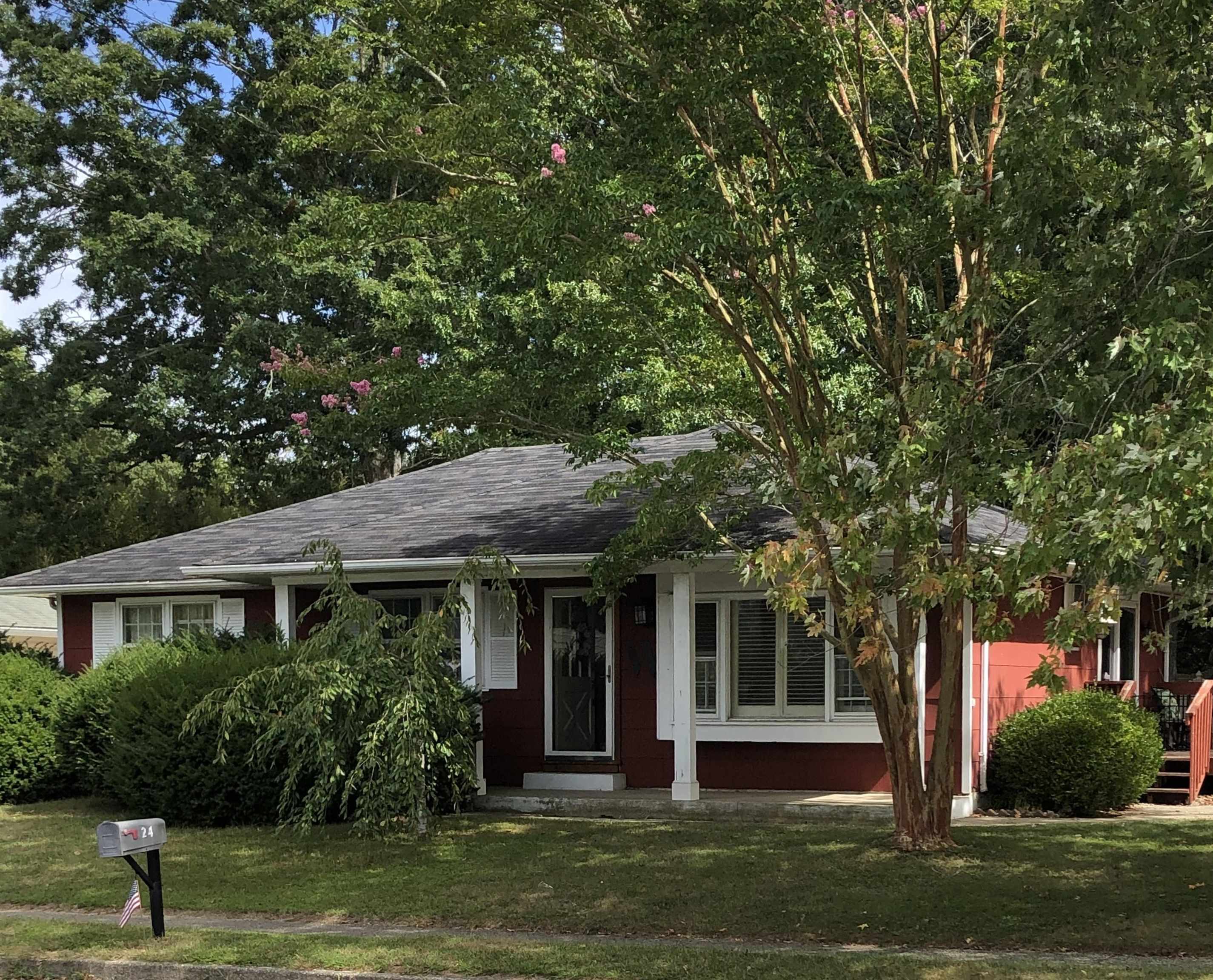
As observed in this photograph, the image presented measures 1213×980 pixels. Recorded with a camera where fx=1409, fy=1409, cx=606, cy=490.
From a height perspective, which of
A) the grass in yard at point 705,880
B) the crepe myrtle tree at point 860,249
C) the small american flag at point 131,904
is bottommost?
the grass in yard at point 705,880

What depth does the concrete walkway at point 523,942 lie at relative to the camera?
8406 mm

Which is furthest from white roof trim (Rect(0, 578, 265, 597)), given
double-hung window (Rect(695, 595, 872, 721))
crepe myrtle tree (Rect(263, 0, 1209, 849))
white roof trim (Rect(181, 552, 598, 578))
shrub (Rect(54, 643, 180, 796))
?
double-hung window (Rect(695, 595, 872, 721))

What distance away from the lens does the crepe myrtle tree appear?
768 centimetres

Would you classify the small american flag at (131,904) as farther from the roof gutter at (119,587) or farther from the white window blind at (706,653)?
the roof gutter at (119,587)

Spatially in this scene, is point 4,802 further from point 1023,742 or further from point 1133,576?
point 1133,576

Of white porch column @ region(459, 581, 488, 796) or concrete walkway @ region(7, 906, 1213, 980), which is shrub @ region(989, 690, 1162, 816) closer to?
white porch column @ region(459, 581, 488, 796)

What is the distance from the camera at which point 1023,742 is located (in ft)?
50.1

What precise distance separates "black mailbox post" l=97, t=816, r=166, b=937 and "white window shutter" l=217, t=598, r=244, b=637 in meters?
10.1

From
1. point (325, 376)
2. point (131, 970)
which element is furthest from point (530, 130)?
point (131, 970)

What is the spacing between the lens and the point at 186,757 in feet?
48.7

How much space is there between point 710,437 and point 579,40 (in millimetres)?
8490

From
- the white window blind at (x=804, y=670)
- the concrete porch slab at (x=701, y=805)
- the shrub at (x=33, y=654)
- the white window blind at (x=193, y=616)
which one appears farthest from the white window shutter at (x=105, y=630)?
the white window blind at (x=804, y=670)

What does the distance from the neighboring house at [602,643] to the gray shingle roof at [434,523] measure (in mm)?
54

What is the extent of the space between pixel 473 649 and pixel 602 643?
5.56 feet
